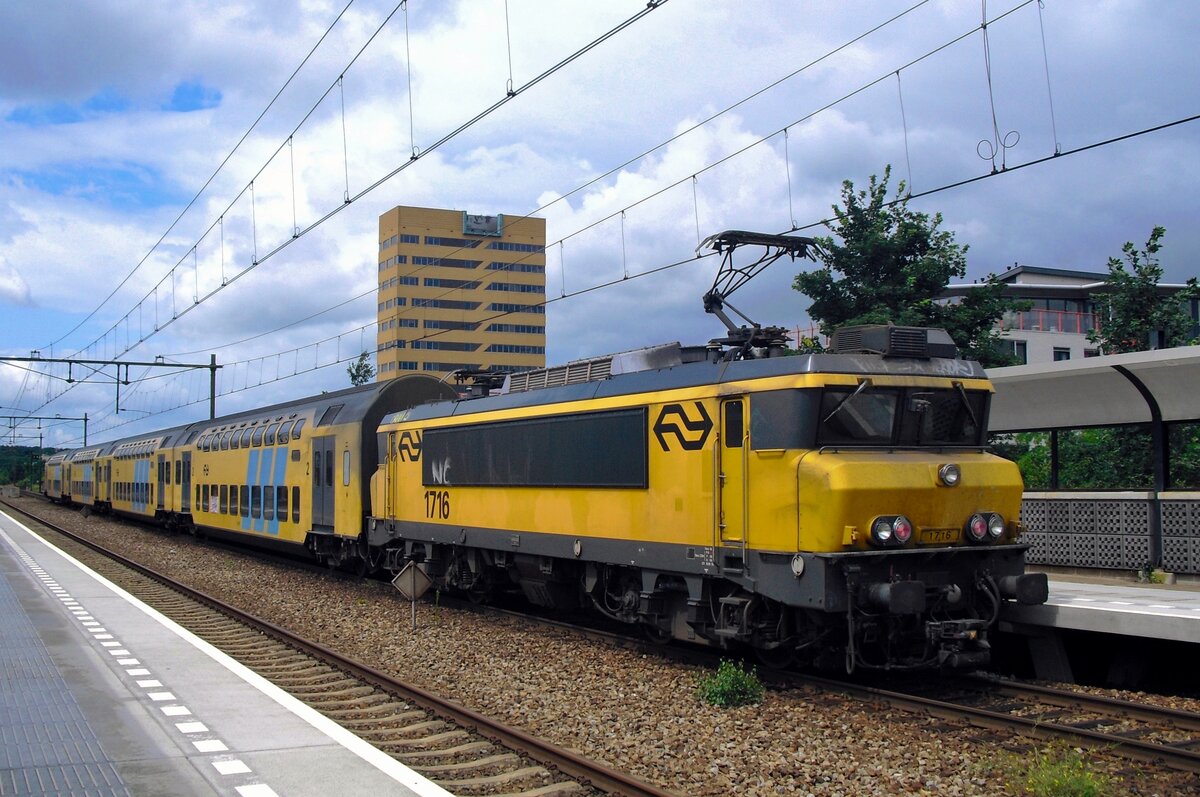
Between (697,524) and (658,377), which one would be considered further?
(658,377)

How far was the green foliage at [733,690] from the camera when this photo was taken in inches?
392

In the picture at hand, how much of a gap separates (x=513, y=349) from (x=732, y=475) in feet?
340

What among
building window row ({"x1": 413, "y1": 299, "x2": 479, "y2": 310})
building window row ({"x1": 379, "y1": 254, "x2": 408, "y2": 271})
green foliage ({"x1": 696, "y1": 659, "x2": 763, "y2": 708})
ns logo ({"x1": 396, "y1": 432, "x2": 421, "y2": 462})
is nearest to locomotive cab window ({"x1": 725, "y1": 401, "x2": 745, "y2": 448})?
green foliage ({"x1": 696, "y1": 659, "x2": 763, "y2": 708})

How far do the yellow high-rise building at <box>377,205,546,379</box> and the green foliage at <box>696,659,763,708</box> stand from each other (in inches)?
3846

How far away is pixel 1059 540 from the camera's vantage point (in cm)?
1652

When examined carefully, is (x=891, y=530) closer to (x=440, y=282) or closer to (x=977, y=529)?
(x=977, y=529)

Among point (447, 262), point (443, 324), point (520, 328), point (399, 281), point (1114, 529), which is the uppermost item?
point (447, 262)

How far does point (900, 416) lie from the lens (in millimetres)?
10562

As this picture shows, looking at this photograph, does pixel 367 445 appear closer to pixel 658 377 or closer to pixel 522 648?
pixel 522 648

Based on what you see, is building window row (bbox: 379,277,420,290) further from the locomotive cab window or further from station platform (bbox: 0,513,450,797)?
the locomotive cab window

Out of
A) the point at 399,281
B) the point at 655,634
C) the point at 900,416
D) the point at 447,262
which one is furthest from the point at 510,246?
the point at 900,416

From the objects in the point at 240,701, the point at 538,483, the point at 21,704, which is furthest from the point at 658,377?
the point at 21,704

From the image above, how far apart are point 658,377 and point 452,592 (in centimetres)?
823

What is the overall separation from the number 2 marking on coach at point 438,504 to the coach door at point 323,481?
16.3 ft
